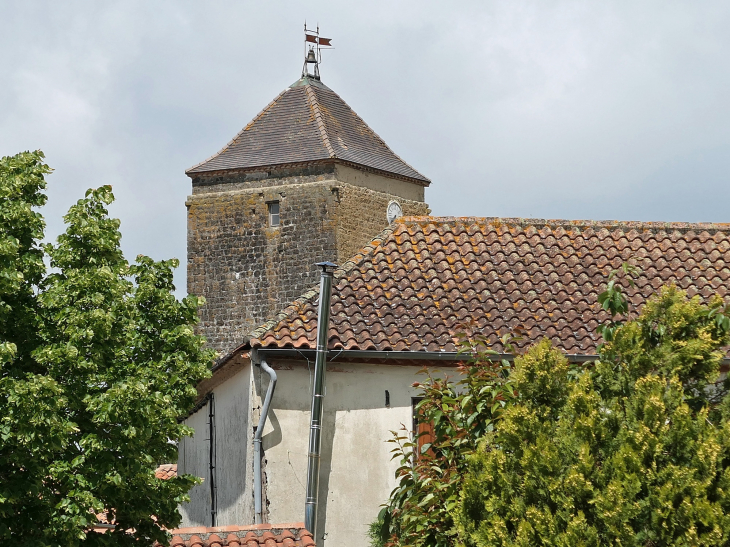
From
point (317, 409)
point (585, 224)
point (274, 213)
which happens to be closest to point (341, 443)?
point (317, 409)

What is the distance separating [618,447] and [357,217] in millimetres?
22024

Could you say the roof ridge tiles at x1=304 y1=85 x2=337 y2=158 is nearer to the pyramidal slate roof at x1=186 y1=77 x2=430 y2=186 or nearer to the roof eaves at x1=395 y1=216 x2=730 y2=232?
the pyramidal slate roof at x1=186 y1=77 x2=430 y2=186

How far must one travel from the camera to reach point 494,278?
15875 millimetres

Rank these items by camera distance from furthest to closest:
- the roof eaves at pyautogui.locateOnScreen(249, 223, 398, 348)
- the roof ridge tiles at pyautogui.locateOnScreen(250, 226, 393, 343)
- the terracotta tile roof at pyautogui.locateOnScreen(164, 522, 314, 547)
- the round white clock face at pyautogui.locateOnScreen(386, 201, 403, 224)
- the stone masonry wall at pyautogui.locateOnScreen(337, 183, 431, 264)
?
1. the round white clock face at pyautogui.locateOnScreen(386, 201, 403, 224)
2. the stone masonry wall at pyautogui.locateOnScreen(337, 183, 431, 264)
3. the roof ridge tiles at pyautogui.locateOnScreen(250, 226, 393, 343)
4. the roof eaves at pyautogui.locateOnScreen(249, 223, 398, 348)
5. the terracotta tile roof at pyautogui.locateOnScreen(164, 522, 314, 547)

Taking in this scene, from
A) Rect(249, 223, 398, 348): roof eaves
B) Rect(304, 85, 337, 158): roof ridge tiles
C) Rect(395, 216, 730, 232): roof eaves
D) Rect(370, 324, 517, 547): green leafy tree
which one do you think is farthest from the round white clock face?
Rect(370, 324, 517, 547): green leafy tree

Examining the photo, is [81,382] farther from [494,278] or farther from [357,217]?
[357,217]

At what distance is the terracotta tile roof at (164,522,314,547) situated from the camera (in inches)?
499

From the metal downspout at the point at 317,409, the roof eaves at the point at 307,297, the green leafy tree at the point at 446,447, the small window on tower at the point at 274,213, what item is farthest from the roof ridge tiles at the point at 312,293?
the small window on tower at the point at 274,213

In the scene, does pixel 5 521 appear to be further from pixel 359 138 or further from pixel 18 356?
pixel 359 138

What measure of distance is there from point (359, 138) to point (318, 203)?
3.07 metres

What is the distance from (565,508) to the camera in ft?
30.7

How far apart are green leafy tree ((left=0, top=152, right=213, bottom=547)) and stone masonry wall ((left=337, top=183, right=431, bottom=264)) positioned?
17.6m

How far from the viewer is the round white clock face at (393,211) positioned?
3197cm

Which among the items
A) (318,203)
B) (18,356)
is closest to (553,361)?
(18,356)
